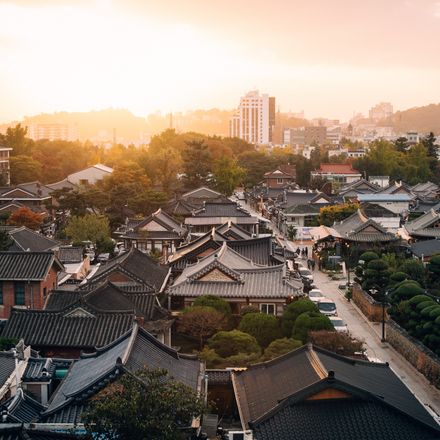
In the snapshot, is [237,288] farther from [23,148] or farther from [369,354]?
[23,148]

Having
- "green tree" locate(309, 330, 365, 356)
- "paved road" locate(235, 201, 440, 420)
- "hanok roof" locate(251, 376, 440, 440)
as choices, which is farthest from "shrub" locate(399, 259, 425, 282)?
"hanok roof" locate(251, 376, 440, 440)

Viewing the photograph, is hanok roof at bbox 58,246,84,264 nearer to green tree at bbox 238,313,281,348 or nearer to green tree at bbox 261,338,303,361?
green tree at bbox 238,313,281,348

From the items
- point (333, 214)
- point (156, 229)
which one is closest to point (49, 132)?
point (333, 214)

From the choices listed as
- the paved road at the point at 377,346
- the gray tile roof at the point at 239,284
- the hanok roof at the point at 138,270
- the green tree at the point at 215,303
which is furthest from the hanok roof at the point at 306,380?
the hanok roof at the point at 138,270

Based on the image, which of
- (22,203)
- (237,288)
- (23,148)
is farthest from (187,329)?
(23,148)

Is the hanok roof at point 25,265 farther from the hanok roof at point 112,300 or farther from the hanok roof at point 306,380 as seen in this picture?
the hanok roof at point 306,380

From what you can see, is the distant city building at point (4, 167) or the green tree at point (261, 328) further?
the distant city building at point (4, 167)

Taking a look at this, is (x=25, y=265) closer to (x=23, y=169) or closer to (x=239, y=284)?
(x=239, y=284)
